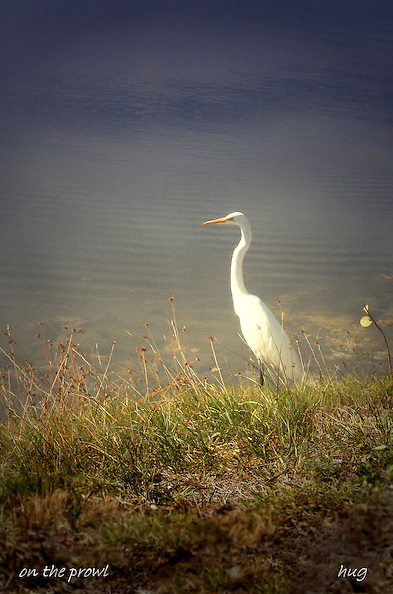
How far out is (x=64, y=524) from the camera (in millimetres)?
1127

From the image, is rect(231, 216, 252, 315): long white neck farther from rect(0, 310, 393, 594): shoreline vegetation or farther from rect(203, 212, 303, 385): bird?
rect(0, 310, 393, 594): shoreline vegetation

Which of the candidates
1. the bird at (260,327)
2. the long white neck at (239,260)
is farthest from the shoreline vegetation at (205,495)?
the long white neck at (239,260)

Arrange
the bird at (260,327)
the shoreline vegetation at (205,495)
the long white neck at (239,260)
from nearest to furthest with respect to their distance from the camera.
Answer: the shoreline vegetation at (205,495), the bird at (260,327), the long white neck at (239,260)

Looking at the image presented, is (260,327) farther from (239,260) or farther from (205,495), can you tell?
(205,495)

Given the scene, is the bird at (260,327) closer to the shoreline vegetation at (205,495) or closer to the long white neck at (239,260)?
the long white neck at (239,260)

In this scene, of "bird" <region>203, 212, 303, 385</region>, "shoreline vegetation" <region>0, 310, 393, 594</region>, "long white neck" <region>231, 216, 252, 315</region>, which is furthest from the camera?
"long white neck" <region>231, 216, 252, 315</region>

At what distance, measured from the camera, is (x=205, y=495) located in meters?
1.32

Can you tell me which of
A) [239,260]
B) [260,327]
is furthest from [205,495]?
[239,260]

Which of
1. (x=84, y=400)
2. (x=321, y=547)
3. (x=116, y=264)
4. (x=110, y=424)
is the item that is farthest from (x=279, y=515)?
(x=116, y=264)

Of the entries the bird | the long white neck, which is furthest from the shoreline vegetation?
the long white neck

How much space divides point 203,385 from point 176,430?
0.74 ft

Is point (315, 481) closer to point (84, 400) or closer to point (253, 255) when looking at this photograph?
point (84, 400)

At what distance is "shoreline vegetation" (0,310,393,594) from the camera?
1.06 metres

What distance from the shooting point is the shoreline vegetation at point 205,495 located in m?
1.06
